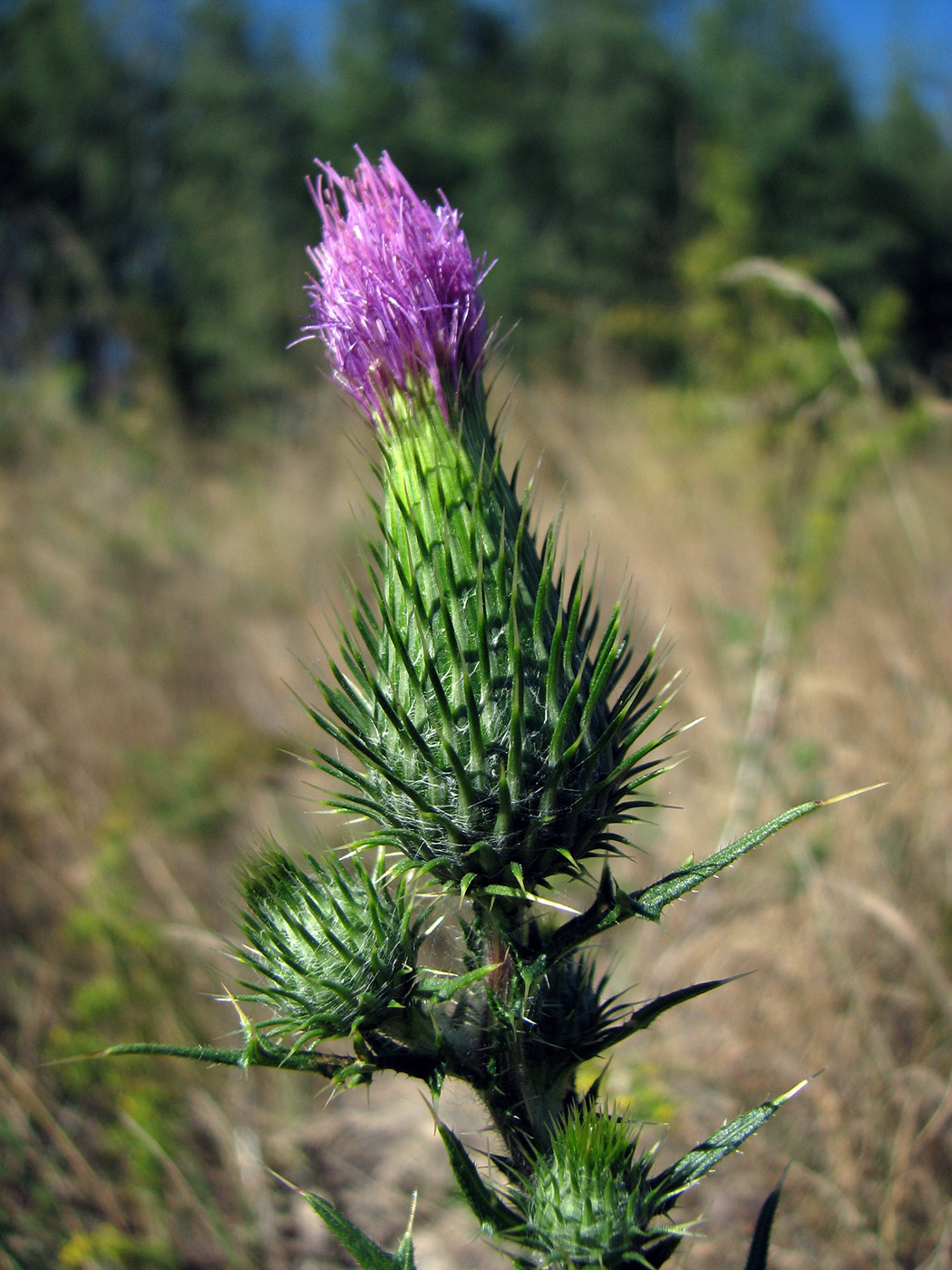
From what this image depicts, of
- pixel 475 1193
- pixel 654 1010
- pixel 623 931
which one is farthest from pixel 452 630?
pixel 623 931

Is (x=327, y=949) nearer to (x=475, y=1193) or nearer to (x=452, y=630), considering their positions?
(x=475, y=1193)

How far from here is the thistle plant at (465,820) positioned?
1189 mm

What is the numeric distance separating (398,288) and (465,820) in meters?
0.88

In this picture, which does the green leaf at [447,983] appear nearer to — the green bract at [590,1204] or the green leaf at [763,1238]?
the green bract at [590,1204]

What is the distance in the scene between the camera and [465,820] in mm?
1311

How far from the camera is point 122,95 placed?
22.6 meters

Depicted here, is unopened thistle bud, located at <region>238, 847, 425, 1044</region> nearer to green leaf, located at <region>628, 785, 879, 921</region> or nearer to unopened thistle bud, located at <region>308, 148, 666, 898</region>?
unopened thistle bud, located at <region>308, 148, 666, 898</region>

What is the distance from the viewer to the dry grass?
7.83 feet

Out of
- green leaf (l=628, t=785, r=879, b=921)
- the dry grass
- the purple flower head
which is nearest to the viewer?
green leaf (l=628, t=785, r=879, b=921)

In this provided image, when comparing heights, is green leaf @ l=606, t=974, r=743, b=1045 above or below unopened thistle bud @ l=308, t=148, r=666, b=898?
below

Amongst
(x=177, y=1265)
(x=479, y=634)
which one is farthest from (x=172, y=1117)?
(x=479, y=634)

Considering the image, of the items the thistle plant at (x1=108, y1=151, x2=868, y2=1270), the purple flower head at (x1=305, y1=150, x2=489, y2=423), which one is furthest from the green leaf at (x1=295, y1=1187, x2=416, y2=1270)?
the purple flower head at (x1=305, y1=150, x2=489, y2=423)

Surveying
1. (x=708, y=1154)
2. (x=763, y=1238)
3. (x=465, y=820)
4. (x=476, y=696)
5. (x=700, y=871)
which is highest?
(x=476, y=696)

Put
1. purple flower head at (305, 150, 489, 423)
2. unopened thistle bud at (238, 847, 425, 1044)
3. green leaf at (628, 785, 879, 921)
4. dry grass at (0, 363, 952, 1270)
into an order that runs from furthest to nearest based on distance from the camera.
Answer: dry grass at (0, 363, 952, 1270) < purple flower head at (305, 150, 489, 423) < unopened thistle bud at (238, 847, 425, 1044) < green leaf at (628, 785, 879, 921)
